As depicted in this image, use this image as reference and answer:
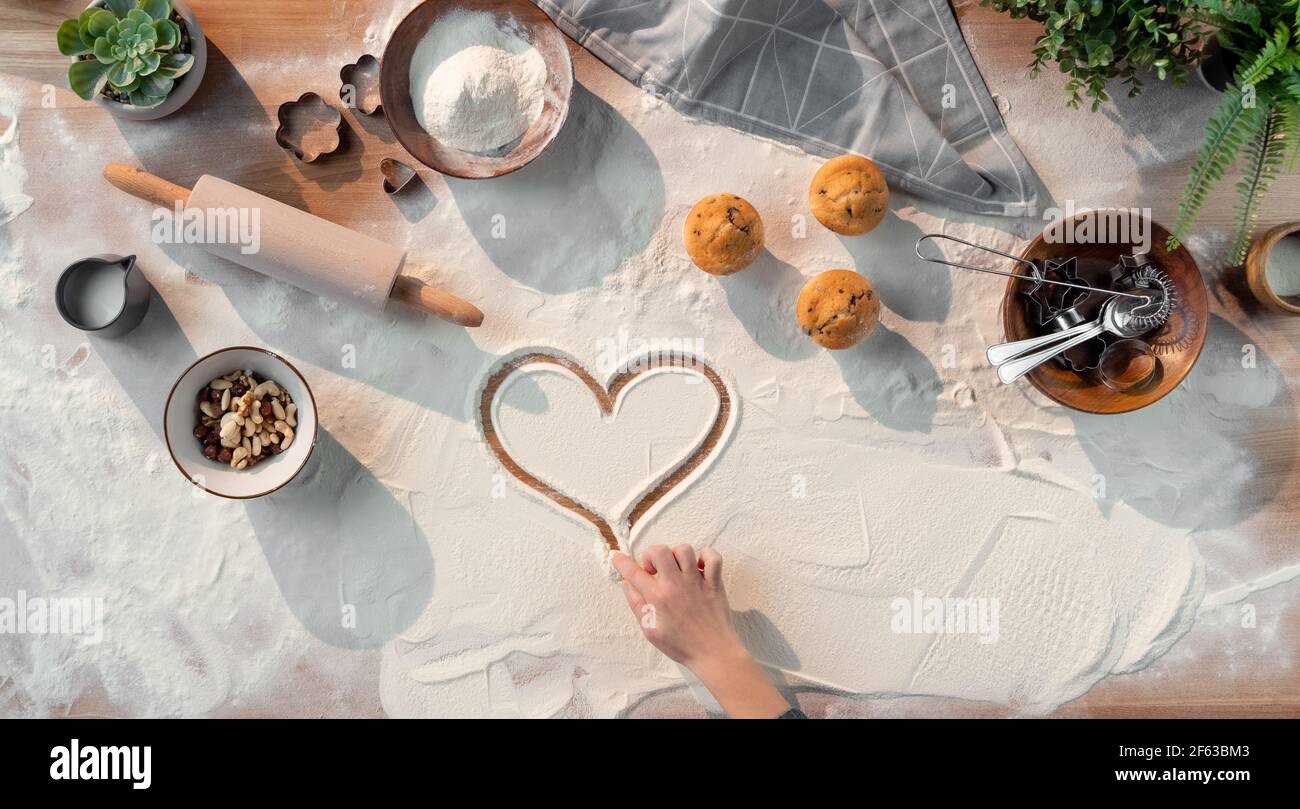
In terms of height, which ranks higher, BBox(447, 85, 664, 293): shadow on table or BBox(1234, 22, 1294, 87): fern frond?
BBox(1234, 22, 1294, 87): fern frond

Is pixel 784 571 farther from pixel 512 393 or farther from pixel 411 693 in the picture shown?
pixel 411 693

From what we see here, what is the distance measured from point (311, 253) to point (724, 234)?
67 cm

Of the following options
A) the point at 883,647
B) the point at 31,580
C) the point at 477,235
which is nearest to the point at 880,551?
the point at 883,647

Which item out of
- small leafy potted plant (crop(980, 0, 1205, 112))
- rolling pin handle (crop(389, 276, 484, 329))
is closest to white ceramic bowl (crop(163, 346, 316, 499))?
rolling pin handle (crop(389, 276, 484, 329))

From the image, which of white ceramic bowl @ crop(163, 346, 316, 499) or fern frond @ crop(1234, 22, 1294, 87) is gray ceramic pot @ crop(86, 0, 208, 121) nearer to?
white ceramic bowl @ crop(163, 346, 316, 499)

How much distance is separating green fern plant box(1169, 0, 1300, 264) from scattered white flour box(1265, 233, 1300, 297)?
0.13 m

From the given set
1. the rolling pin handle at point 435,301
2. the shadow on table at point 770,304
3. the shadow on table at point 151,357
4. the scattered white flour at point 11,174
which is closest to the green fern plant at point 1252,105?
the shadow on table at point 770,304

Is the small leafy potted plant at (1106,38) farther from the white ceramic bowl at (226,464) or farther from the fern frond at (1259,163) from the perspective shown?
the white ceramic bowl at (226,464)

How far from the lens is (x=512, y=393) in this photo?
1.36 meters

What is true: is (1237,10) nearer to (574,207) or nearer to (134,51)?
(574,207)

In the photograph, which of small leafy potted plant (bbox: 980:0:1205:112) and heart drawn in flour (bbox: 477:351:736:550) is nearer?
small leafy potted plant (bbox: 980:0:1205:112)

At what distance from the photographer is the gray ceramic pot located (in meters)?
1.32

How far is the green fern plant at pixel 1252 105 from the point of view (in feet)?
3.52

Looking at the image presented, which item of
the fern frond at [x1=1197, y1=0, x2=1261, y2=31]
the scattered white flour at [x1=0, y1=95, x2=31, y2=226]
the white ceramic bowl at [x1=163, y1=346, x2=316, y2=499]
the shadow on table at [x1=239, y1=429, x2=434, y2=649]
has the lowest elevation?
the shadow on table at [x1=239, y1=429, x2=434, y2=649]
